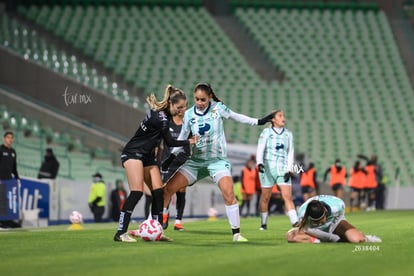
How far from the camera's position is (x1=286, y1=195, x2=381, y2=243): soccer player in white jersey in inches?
547

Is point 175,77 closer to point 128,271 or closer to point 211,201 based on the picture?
point 211,201

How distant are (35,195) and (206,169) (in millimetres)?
11233

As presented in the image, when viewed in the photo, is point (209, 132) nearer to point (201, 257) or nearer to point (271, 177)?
point (201, 257)

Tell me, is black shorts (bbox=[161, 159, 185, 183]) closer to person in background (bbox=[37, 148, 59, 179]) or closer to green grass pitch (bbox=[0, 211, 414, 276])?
green grass pitch (bbox=[0, 211, 414, 276])

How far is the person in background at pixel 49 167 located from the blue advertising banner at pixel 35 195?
1.45 metres

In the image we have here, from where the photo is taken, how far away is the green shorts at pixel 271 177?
20669 mm

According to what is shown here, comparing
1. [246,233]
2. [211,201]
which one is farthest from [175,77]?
[246,233]

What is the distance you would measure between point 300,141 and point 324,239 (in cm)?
2849

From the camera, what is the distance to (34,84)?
3722 centimetres

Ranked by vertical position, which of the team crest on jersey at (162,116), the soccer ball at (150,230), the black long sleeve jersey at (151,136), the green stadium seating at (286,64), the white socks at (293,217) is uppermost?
the green stadium seating at (286,64)

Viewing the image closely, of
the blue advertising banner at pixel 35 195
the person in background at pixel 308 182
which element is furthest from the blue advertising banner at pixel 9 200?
the person in background at pixel 308 182

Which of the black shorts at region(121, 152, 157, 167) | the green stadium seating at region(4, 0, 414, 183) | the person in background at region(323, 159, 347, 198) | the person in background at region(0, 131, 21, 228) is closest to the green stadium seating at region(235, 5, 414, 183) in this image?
the green stadium seating at region(4, 0, 414, 183)

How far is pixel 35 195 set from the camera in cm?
2636

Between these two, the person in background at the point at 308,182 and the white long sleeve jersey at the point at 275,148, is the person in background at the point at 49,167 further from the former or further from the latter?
the person in background at the point at 308,182
